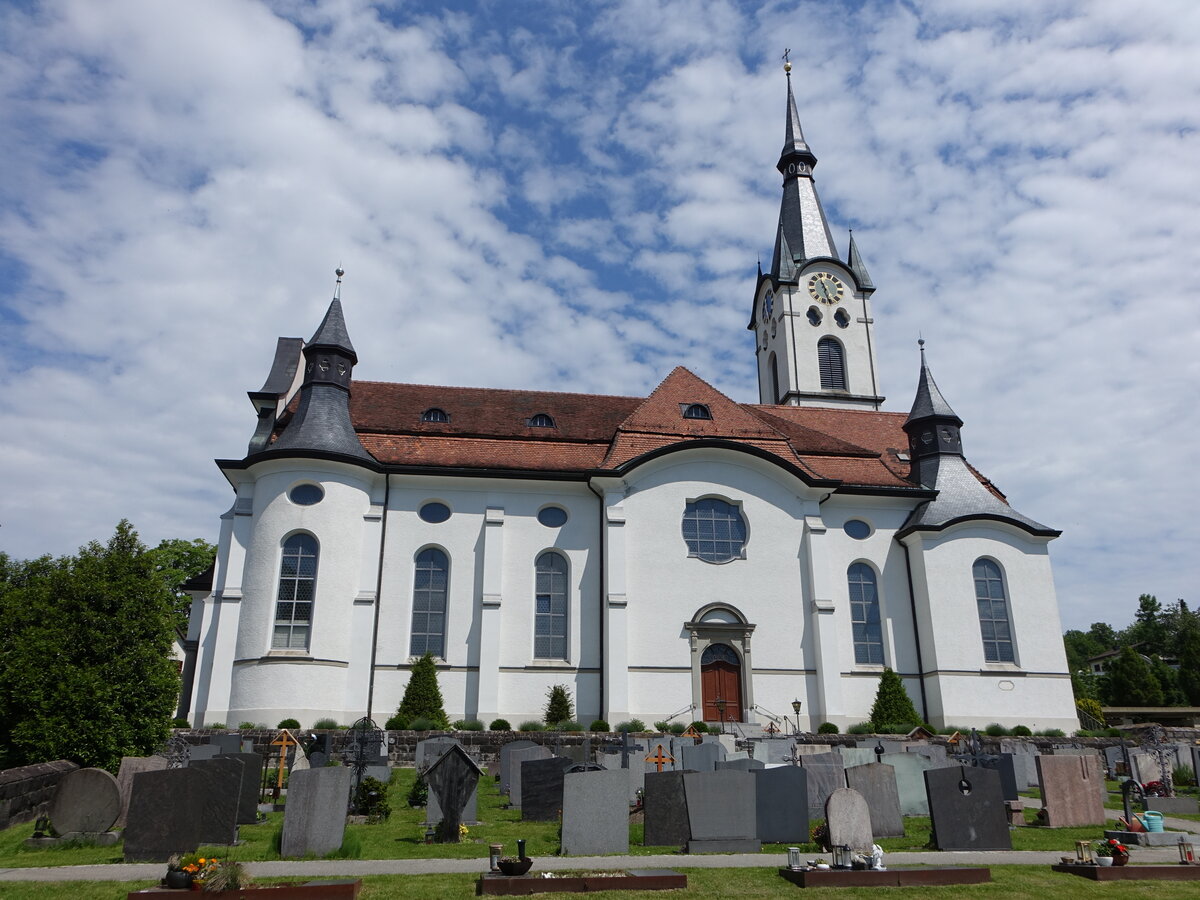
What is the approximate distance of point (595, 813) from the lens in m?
11.6

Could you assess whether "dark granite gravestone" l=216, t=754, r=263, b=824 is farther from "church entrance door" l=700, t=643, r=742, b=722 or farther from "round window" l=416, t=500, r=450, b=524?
"church entrance door" l=700, t=643, r=742, b=722

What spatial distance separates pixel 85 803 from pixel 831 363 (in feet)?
120

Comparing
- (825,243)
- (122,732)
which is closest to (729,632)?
(122,732)

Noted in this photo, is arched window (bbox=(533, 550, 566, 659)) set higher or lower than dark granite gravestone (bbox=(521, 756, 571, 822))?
higher

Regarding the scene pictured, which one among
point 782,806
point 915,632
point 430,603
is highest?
point 430,603

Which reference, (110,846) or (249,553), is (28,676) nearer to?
(110,846)

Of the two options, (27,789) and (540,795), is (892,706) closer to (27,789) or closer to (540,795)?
(540,795)

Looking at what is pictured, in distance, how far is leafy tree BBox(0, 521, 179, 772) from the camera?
15.7 metres

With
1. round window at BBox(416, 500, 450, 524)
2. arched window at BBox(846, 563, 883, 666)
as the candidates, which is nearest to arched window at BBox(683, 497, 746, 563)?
arched window at BBox(846, 563, 883, 666)

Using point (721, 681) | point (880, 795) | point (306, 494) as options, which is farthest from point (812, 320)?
point (880, 795)

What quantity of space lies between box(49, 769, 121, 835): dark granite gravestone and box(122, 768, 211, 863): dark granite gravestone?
130cm

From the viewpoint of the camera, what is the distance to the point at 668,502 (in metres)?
28.1

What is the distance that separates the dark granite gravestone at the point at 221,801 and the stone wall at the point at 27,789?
282cm

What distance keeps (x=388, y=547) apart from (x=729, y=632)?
1088 cm
